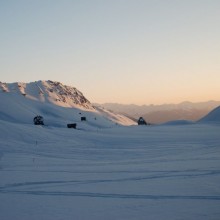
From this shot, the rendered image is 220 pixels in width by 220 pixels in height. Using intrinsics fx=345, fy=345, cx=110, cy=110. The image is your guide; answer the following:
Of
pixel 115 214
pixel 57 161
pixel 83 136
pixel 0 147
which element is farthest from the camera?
pixel 83 136

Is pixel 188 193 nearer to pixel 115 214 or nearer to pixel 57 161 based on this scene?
pixel 115 214

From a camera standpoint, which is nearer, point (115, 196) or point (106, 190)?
point (115, 196)

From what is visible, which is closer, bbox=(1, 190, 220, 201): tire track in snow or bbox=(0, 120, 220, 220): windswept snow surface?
bbox=(0, 120, 220, 220): windswept snow surface

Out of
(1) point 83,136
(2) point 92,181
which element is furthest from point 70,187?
(1) point 83,136

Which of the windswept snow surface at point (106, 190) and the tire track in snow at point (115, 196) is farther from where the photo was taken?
the tire track in snow at point (115, 196)

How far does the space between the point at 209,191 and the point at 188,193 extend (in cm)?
100

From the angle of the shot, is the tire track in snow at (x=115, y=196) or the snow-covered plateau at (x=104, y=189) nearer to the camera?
the snow-covered plateau at (x=104, y=189)

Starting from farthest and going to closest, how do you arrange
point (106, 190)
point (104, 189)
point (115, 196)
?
1. point (104, 189)
2. point (106, 190)
3. point (115, 196)

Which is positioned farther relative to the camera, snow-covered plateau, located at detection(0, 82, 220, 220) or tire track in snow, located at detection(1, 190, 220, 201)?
tire track in snow, located at detection(1, 190, 220, 201)

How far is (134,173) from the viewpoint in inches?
810

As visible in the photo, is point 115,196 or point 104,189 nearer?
point 115,196

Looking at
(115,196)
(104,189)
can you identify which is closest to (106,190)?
(104,189)

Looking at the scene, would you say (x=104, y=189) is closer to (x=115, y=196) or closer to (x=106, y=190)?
(x=106, y=190)

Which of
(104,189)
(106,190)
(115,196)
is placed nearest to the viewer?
(115,196)
